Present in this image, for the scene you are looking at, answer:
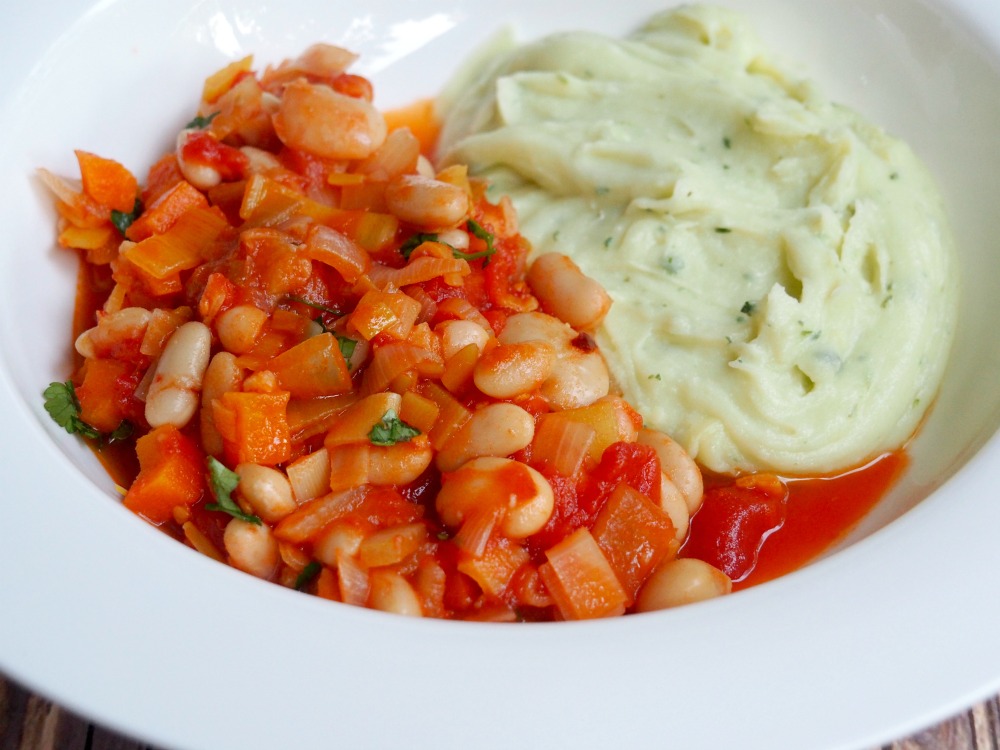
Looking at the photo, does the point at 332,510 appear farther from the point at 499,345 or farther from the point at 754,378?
the point at 754,378

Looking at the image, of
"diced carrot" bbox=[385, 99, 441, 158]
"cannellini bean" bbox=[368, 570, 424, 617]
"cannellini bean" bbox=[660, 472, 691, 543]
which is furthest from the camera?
"diced carrot" bbox=[385, 99, 441, 158]

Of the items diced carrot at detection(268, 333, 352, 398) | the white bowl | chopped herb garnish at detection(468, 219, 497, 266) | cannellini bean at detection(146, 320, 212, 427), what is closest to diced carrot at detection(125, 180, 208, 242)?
the white bowl

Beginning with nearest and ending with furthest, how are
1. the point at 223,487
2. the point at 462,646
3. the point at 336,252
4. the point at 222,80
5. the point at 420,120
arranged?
the point at 462,646
the point at 223,487
the point at 336,252
the point at 222,80
the point at 420,120

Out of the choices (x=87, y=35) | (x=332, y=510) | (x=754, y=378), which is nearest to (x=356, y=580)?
(x=332, y=510)

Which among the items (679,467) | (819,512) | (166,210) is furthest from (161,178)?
(819,512)

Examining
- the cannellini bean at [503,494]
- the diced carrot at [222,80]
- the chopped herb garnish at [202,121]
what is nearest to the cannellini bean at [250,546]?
the cannellini bean at [503,494]

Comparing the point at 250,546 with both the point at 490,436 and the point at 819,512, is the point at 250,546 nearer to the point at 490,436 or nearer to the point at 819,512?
the point at 490,436

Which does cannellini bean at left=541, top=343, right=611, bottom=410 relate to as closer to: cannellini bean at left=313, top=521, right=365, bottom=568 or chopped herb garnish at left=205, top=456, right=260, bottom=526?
cannellini bean at left=313, top=521, right=365, bottom=568

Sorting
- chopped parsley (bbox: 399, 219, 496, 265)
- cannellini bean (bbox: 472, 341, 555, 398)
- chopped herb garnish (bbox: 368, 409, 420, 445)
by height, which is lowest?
chopped herb garnish (bbox: 368, 409, 420, 445)

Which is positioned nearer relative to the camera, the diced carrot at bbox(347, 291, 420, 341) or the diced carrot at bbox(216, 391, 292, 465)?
the diced carrot at bbox(216, 391, 292, 465)
